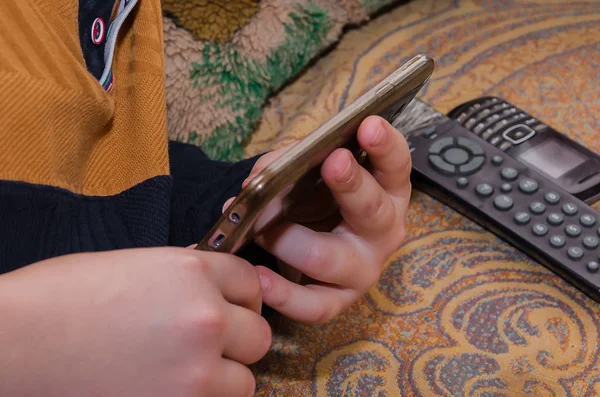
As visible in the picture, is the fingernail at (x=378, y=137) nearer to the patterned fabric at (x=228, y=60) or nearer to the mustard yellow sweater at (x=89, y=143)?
the mustard yellow sweater at (x=89, y=143)

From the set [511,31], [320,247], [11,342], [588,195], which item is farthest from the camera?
[511,31]

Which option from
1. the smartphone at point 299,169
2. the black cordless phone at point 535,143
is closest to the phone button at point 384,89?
the smartphone at point 299,169

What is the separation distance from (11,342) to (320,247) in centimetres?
15

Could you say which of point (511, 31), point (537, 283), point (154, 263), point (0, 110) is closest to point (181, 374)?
point (154, 263)

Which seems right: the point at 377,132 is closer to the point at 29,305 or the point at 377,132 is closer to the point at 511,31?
the point at 29,305

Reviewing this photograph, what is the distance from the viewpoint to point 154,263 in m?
0.25

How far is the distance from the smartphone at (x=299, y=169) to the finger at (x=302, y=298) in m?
0.04

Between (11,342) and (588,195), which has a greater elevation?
(11,342)

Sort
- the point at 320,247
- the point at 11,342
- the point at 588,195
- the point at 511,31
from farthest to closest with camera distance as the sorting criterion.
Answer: the point at 511,31
the point at 588,195
the point at 320,247
the point at 11,342

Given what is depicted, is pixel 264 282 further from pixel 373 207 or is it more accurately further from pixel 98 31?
pixel 98 31

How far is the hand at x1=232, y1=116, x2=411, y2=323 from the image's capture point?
316mm

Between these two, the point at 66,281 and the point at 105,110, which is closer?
the point at 66,281

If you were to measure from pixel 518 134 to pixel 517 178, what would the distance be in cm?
5

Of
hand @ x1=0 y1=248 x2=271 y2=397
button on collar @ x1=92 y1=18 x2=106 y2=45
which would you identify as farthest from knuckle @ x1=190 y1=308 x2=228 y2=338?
button on collar @ x1=92 y1=18 x2=106 y2=45
